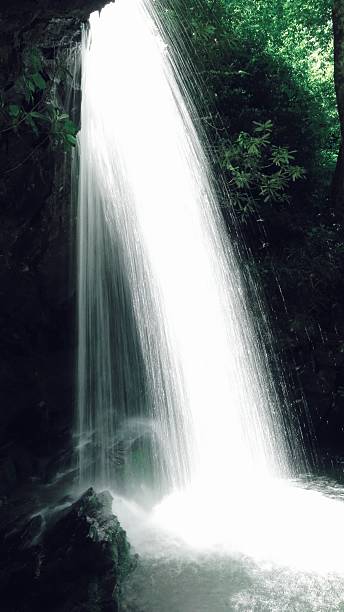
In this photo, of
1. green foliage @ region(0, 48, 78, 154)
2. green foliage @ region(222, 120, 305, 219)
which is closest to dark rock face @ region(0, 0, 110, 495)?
green foliage @ region(0, 48, 78, 154)

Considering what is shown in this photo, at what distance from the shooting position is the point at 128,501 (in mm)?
6957

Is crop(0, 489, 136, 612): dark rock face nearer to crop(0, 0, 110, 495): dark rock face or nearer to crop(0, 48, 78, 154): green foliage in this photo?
crop(0, 0, 110, 495): dark rock face

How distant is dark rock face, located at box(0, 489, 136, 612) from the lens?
4688 mm

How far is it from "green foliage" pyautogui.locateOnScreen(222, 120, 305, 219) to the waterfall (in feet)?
4.87

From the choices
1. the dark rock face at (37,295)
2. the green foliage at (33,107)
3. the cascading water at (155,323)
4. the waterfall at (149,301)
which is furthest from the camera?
the waterfall at (149,301)

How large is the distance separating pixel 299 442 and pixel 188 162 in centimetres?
522

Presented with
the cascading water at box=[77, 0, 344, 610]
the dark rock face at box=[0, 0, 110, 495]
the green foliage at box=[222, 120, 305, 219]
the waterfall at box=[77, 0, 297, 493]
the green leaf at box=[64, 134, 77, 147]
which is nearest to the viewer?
the green leaf at box=[64, 134, 77, 147]

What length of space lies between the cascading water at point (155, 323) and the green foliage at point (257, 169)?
1.35 meters

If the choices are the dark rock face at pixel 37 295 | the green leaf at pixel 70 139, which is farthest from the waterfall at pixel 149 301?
the green leaf at pixel 70 139

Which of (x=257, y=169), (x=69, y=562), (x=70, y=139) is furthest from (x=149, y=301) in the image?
(x=257, y=169)

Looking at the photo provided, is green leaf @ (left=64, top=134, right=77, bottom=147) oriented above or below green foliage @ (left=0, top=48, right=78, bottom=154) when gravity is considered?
below

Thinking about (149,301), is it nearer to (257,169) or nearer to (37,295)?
(37,295)

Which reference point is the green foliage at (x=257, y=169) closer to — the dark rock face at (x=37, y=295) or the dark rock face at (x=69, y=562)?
the dark rock face at (x=37, y=295)

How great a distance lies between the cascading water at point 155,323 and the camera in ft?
23.9
